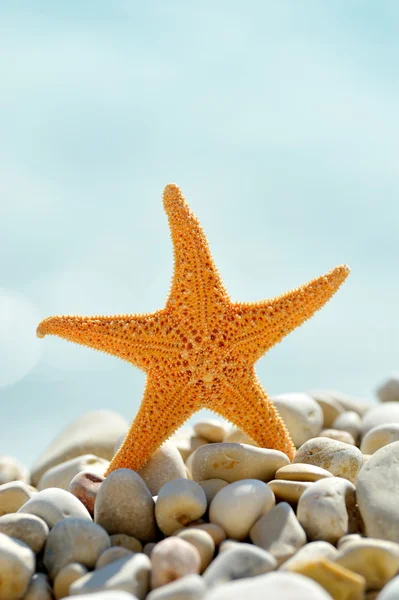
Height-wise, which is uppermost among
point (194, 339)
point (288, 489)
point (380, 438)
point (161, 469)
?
point (194, 339)

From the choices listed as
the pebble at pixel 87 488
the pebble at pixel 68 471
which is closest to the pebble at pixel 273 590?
the pebble at pixel 87 488

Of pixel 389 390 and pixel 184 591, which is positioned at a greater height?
pixel 389 390

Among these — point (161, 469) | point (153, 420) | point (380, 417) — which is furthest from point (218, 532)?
point (380, 417)

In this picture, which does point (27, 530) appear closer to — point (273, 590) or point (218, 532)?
point (218, 532)

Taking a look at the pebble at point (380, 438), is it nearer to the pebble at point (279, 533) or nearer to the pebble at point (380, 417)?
the pebble at point (380, 417)

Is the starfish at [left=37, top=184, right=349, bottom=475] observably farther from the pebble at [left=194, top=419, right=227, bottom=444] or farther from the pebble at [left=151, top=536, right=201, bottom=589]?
the pebble at [left=151, top=536, right=201, bottom=589]

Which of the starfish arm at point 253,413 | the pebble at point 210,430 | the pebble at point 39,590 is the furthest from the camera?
the pebble at point 210,430
